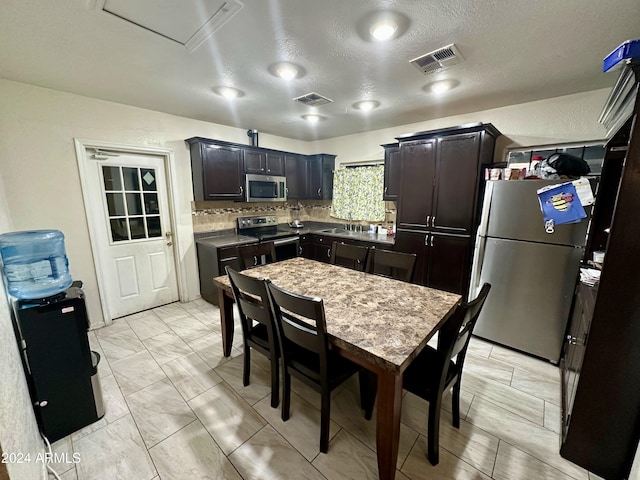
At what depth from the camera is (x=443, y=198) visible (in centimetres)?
289

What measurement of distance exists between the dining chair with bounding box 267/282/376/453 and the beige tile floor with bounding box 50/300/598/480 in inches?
6.2

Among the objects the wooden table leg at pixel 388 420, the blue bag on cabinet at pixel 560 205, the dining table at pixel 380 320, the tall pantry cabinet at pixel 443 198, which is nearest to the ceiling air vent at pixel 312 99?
the tall pantry cabinet at pixel 443 198

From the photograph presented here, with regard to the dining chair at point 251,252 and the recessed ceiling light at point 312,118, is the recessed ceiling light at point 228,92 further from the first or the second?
the dining chair at point 251,252

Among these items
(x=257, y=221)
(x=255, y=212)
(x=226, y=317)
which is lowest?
(x=226, y=317)

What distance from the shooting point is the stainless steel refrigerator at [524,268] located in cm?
212

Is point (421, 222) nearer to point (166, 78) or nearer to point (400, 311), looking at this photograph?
point (400, 311)

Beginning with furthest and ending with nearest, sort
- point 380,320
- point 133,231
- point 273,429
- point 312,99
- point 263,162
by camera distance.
A: point 263,162 → point 133,231 → point 312,99 → point 273,429 → point 380,320

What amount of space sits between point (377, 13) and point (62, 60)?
2.24 m

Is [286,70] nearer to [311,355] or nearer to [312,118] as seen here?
[312,118]

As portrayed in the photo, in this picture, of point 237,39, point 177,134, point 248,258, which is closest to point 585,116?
point 237,39

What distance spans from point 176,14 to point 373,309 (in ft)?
6.56

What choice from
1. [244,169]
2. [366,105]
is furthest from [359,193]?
[244,169]

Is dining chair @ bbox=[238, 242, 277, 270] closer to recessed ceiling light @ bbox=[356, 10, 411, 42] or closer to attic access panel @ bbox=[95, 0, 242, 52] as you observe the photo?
attic access panel @ bbox=[95, 0, 242, 52]

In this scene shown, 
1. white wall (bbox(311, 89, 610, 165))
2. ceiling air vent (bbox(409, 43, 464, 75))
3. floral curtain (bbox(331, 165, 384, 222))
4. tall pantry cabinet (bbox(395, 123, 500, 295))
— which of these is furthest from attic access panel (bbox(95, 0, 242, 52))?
floral curtain (bbox(331, 165, 384, 222))
